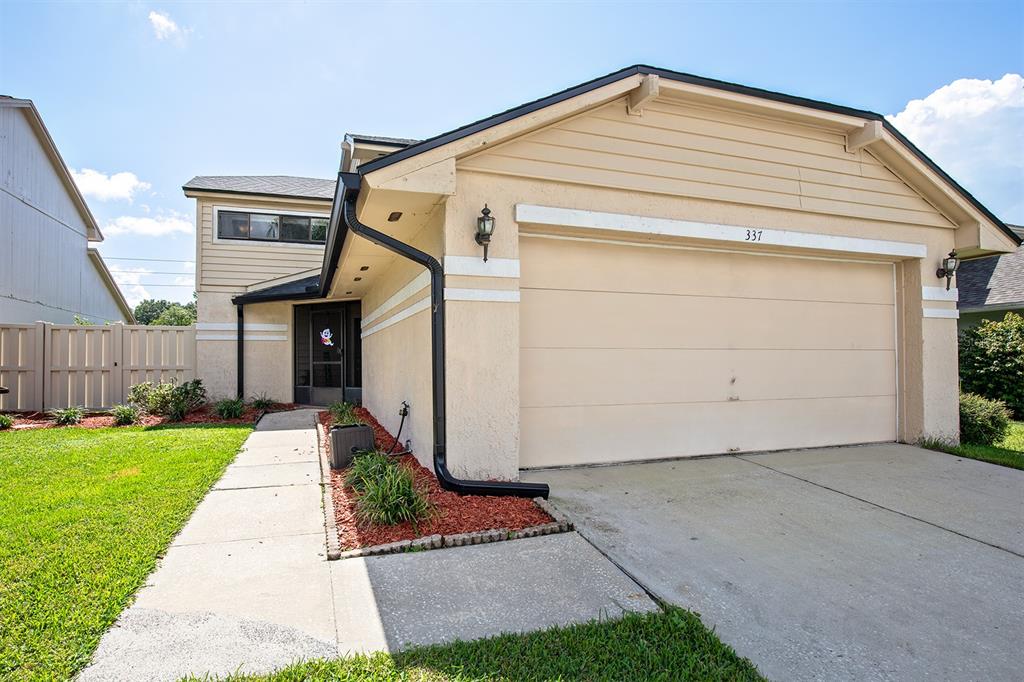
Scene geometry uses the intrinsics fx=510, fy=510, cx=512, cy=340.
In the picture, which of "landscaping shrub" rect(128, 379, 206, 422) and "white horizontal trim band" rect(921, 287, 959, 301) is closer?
"white horizontal trim band" rect(921, 287, 959, 301)

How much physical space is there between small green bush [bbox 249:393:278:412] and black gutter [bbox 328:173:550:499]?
8302 millimetres

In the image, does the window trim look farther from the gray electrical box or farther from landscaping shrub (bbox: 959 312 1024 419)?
landscaping shrub (bbox: 959 312 1024 419)

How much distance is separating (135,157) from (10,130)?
8.88 metres

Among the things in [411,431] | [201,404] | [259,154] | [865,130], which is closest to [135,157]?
[259,154]

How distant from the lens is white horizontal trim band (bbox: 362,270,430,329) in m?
5.33

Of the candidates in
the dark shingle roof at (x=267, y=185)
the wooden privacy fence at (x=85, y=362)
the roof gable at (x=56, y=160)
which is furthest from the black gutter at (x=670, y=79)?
the roof gable at (x=56, y=160)

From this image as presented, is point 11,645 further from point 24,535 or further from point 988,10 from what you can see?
point 988,10

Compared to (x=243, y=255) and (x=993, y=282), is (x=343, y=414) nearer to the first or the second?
(x=243, y=255)

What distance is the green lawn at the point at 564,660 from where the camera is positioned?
2158mm

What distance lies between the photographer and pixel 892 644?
2.42 meters

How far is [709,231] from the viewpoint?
5.64 metres

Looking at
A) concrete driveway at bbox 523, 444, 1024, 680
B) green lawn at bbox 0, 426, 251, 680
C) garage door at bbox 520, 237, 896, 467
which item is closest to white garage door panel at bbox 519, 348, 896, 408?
garage door at bbox 520, 237, 896, 467

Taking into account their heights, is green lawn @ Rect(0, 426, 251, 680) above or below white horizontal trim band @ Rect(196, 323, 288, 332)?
below

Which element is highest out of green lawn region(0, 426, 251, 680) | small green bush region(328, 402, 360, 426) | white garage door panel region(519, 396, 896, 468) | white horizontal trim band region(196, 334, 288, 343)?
white horizontal trim band region(196, 334, 288, 343)
